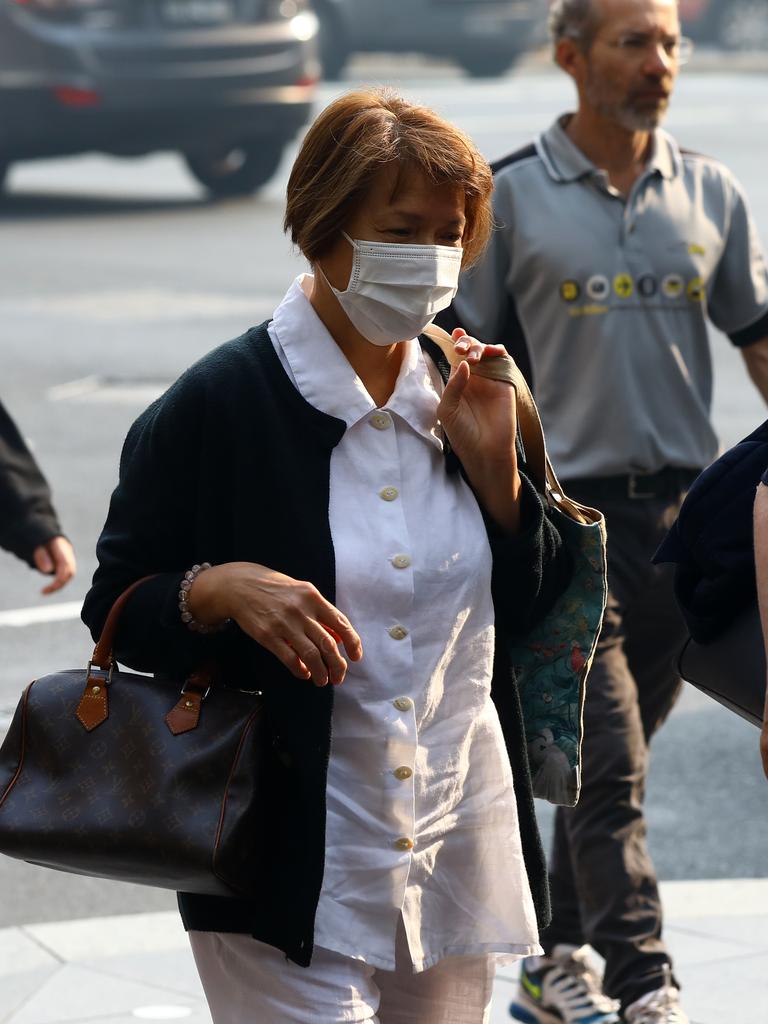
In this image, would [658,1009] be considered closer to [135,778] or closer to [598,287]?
[598,287]

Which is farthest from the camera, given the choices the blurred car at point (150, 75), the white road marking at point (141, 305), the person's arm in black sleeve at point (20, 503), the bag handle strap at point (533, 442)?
the blurred car at point (150, 75)

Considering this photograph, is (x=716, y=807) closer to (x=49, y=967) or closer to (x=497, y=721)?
(x=49, y=967)

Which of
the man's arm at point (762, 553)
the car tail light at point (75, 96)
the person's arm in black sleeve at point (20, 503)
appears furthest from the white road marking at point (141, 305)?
the man's arm at point (762, 553)

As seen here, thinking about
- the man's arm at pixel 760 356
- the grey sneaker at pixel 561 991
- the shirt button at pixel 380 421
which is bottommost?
the grey sneaker at pixel 561 991

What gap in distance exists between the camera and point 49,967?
4699mm

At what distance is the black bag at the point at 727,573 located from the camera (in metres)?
2.89

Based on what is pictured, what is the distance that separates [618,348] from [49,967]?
1896 millimetres

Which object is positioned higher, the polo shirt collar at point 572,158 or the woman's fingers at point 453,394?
the woman's fingers at point 453,394

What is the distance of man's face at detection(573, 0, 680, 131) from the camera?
14.4ft

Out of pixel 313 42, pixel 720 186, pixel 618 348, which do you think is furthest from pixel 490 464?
pixel 313 42

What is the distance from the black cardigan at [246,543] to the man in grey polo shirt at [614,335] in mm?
1427

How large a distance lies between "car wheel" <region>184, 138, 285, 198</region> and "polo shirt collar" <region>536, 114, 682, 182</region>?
13.7 m

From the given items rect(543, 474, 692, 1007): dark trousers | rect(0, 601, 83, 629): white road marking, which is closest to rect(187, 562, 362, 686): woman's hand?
rect(543, 474, 692, 1007): dark trousers

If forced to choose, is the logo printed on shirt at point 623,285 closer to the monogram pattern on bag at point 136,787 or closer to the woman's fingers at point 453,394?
the woman's fingers at point 453,394
